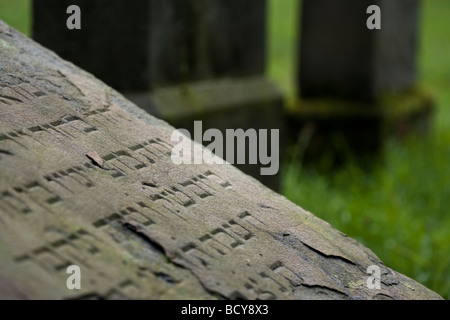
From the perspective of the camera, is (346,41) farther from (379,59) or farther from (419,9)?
(419,9)

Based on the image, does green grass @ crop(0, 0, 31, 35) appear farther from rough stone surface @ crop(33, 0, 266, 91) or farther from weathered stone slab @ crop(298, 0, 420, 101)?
rough stone surface @ crop(33, 0, 266, 91)

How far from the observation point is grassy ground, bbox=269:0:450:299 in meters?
3.07

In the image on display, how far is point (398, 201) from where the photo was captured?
3.84 m

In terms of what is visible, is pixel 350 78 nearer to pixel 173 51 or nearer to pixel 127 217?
pixel 173 51

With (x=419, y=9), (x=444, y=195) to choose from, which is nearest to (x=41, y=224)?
(x=444, y=195)

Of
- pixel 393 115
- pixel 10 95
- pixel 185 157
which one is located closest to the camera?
pixel 10 95

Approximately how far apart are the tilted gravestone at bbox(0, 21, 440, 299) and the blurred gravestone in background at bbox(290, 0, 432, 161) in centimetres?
320

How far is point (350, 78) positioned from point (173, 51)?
6.75 feet

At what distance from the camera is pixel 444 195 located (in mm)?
4141

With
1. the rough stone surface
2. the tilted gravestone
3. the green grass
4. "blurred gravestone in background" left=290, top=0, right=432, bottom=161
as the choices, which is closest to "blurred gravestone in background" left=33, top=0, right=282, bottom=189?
the rough stone surface

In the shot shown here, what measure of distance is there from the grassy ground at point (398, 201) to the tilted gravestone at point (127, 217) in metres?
A: 1.31

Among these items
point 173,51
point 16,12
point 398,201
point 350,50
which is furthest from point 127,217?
point 16,12

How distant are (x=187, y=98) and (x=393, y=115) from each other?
6.85 ft

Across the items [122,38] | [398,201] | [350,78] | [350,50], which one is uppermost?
[122,38]
